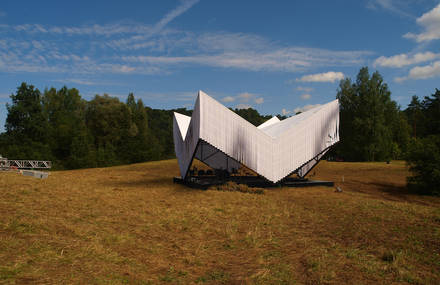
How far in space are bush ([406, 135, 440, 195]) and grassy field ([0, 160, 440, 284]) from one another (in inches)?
357

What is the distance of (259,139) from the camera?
17.4 metres

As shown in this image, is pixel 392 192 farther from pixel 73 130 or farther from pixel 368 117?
pixel 73 130

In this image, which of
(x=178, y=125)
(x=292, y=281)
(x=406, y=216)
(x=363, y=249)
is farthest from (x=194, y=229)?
(x=178, y=125)

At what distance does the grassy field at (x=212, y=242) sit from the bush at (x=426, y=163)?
9066 millimetres

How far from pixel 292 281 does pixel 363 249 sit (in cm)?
301

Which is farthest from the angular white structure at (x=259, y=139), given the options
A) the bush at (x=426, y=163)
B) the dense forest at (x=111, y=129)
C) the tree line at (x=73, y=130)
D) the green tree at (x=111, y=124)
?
the green tree at (x=111, y=124)

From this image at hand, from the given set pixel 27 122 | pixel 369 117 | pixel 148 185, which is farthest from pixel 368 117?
pixel 27 122

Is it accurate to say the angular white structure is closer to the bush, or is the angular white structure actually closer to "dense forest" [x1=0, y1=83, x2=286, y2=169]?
the bush

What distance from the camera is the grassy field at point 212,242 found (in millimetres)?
5750

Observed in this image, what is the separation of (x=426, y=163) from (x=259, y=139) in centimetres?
1254

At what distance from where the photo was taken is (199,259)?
22.7 ft

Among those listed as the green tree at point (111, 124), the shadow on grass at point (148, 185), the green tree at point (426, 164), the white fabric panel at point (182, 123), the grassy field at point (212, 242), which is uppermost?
the green tree at point (111, 124)

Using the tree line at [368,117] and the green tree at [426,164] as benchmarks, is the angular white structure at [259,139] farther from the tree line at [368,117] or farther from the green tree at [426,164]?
the tree line at [368,117]

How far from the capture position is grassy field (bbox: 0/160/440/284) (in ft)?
18.9
